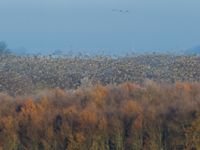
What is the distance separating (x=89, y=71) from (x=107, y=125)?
1802cm

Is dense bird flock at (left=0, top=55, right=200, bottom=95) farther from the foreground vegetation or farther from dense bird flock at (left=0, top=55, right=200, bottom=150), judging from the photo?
Result: the foreground vegetation

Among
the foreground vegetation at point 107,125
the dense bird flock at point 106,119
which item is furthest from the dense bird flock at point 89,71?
the foreground vegetation at point 107,125

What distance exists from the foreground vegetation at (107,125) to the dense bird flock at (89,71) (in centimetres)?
999

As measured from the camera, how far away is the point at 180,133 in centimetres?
3588

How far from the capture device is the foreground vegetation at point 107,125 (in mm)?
36094

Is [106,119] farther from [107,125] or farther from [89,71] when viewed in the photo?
[89,71]

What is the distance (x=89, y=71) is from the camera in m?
54.2

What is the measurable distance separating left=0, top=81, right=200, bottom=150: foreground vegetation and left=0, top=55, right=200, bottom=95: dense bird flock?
999cm

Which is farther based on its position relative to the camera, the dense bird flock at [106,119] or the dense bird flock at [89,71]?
the dense bird flock at [89,71]

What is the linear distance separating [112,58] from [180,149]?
24.4 m

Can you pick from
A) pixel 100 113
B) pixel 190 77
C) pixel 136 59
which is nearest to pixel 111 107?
pixel 100 113

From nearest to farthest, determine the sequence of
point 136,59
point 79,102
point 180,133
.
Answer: point 180,133 < point 79,102 < point 136,59

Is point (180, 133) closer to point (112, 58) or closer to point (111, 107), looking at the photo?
point (111, 107)

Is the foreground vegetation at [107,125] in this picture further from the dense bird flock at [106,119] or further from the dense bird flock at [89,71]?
the dense bird flock at [89,71]
